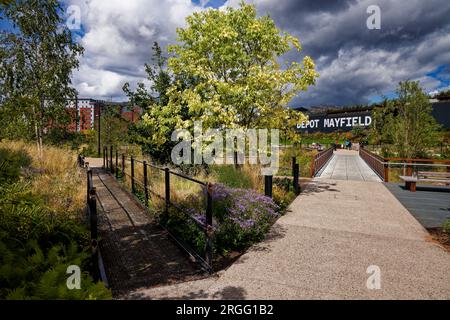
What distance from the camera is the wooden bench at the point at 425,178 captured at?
11.2m

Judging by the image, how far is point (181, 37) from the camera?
10.3 metres

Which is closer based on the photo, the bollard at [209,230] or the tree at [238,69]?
the bollard at [209,230]

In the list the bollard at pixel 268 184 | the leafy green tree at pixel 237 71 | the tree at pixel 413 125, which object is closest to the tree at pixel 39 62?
the leafy green tree at pixel 237 71

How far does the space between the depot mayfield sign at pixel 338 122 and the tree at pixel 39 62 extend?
56.7m

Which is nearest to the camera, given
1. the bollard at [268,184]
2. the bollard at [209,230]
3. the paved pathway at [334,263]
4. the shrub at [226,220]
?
the paved pathway at [334,263]

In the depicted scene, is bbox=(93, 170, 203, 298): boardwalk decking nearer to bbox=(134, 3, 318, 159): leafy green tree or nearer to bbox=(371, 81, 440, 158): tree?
bbox=(134, 3, 318, 159): leafy green tree

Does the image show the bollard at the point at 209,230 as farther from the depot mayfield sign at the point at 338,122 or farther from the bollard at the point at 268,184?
the depot mayfield sign at the point at 338,122

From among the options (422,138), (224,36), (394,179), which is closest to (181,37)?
(224,36)

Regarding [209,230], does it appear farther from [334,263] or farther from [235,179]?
[235,179]

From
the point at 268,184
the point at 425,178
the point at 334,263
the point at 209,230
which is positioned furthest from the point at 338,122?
the point at 209,230

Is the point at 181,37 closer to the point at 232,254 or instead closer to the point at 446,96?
the point at 232,254

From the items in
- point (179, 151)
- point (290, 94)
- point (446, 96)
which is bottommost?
point (179, 151)

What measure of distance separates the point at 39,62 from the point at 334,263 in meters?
14.5
